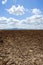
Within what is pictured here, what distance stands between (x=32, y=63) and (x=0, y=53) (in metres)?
1.96

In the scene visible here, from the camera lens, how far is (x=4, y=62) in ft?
23.9

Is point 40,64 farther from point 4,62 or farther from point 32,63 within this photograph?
point 4,62

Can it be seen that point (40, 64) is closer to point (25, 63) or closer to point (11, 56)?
point (25, 63)

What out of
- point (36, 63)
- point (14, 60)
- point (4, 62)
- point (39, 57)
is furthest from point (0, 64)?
point (39, 57)

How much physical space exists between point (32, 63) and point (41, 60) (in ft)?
1.93

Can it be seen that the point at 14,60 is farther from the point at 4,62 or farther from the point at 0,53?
the point at 0,53

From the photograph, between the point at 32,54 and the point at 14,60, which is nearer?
the point at 14,60

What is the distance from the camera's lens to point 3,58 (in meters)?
7.86

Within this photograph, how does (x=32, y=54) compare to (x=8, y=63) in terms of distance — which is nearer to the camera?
(x=8, y=63)

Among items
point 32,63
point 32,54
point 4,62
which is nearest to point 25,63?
point 32,63

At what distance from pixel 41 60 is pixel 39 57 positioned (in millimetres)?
550

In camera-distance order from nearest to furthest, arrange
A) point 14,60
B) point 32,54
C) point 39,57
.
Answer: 1. point 14,60
2. point 39,57
3. point 32,54

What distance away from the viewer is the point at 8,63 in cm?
719

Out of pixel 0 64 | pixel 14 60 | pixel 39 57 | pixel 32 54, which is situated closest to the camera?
pixel 0 64
